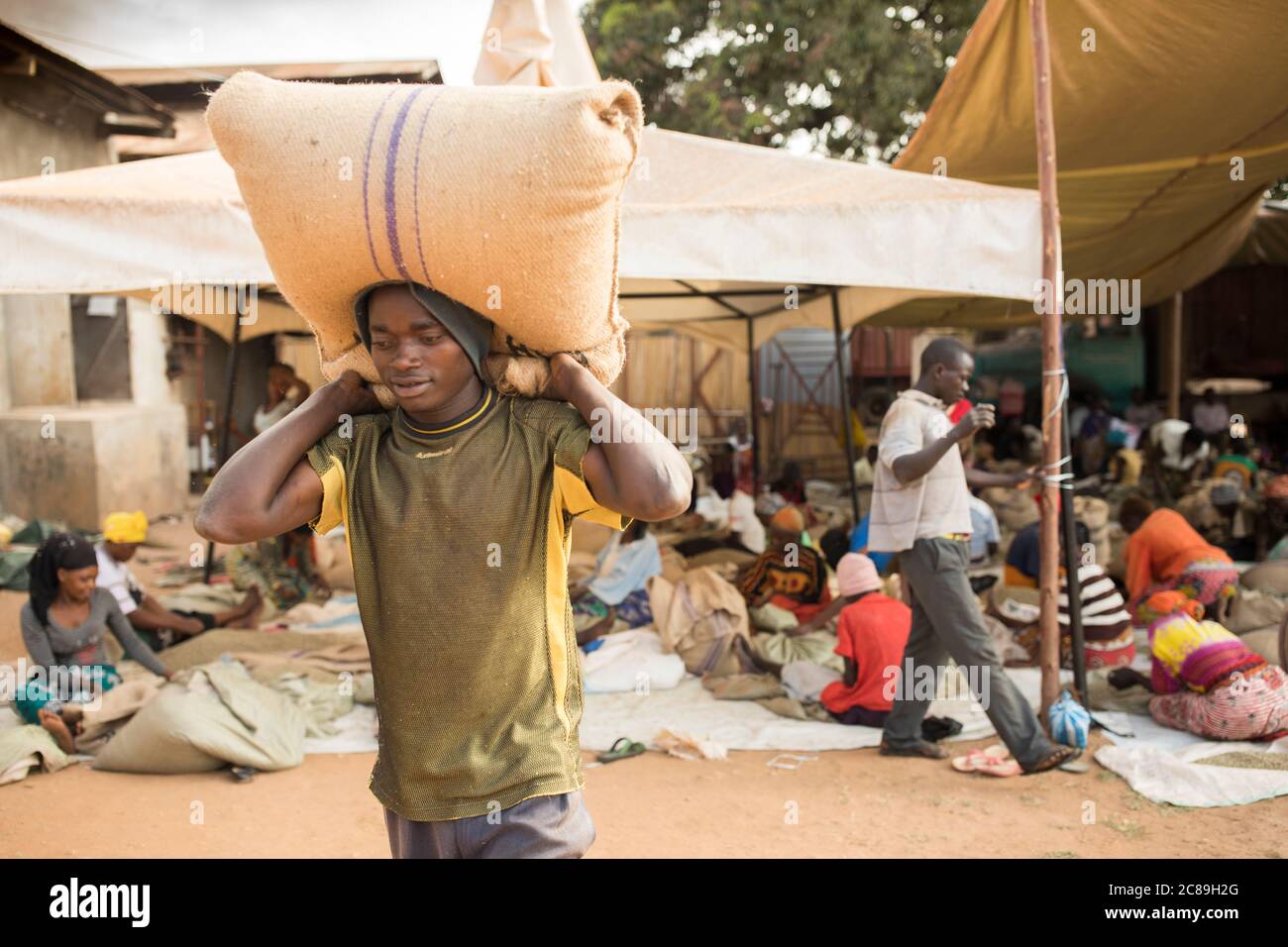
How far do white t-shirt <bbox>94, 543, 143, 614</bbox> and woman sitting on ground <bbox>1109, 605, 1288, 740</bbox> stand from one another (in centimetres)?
508

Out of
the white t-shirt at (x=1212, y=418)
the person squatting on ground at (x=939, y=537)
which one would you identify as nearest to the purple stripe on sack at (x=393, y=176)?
the person squatting on ground at (x=939, y=537)

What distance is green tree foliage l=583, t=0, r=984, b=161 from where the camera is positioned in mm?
12562

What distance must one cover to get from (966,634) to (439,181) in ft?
10.4

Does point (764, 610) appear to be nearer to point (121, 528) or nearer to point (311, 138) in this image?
point (121, 528)

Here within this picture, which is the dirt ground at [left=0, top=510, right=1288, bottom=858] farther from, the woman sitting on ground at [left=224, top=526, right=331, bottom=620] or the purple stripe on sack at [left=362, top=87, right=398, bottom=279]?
the woman sitting on ground at [left=224, top=526, right=331, bottom=620]

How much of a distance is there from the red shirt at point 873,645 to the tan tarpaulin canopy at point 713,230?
1546mm

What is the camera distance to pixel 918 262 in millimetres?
4355

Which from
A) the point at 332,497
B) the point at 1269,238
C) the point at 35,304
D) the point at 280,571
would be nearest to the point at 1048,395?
the point at 332,497

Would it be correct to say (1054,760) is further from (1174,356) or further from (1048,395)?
(1174,356)

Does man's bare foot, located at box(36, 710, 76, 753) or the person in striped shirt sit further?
the person in striped shirt

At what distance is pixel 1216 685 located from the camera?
4.52 metres

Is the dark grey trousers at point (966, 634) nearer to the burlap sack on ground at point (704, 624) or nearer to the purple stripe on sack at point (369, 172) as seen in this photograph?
the burlap sack on ground at point (704, 624)

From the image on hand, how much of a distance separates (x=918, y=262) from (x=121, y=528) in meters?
4.14

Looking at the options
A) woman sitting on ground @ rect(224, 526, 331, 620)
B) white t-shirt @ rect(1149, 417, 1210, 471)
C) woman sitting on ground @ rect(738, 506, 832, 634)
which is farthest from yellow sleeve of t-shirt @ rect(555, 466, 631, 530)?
white t-shirt @ rect(1149, 417, 1210, 471)
